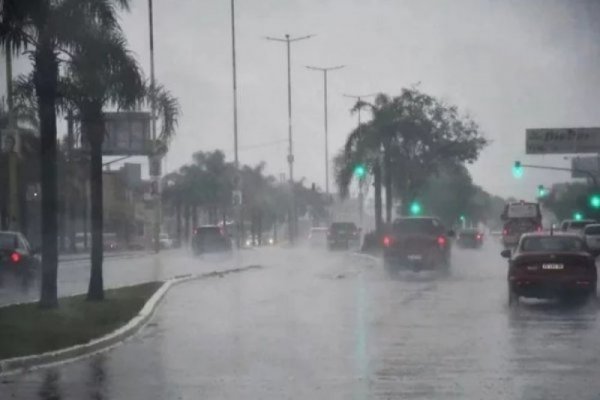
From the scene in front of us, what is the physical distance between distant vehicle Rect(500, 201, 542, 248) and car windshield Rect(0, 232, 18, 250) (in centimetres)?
4125

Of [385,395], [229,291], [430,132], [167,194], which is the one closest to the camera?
[385,395]

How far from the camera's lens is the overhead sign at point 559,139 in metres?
83.5

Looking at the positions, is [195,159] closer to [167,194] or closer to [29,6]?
[167,194]

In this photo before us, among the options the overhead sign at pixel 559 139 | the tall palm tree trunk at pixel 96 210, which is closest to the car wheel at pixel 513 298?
the tall palm tree trunk at pixel 96 210

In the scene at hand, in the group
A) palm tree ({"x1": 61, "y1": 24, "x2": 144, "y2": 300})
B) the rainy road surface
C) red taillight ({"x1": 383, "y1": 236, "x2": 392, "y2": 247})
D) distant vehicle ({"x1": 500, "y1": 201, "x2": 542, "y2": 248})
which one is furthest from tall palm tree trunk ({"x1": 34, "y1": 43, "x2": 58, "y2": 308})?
distant vehicle ({"x1": 500, "y1": 201, "x2": 542, "y2": 248})

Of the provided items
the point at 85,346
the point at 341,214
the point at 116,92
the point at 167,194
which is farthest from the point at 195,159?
the point at 85,346

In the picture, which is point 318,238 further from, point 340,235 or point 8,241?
point 8,241

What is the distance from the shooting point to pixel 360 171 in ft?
212

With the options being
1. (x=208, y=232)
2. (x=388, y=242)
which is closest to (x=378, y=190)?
(x=208, y=232)

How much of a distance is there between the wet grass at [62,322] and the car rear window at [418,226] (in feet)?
53.8

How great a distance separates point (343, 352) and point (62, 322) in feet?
19.6

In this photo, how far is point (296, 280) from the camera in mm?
38438

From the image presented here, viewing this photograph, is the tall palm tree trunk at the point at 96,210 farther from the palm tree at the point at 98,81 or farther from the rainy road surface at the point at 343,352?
the rainy road surface at the point at 343,352

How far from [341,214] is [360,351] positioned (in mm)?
111009
